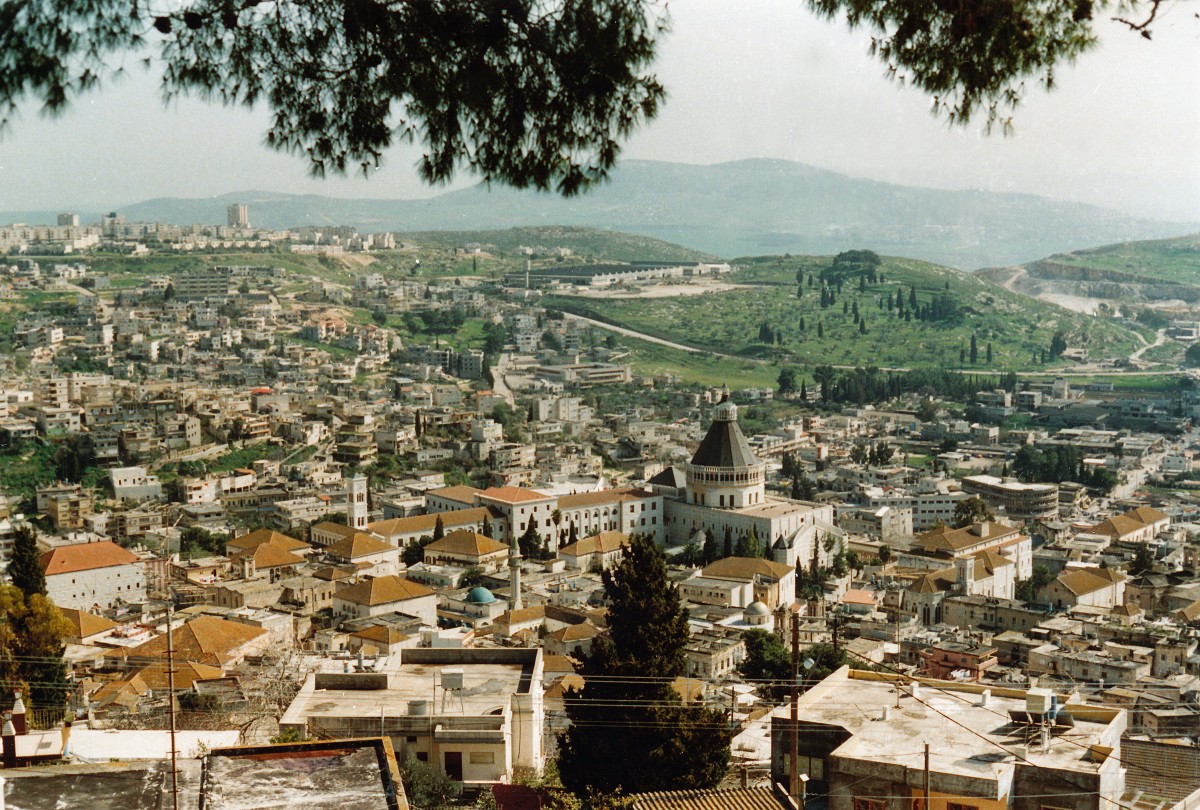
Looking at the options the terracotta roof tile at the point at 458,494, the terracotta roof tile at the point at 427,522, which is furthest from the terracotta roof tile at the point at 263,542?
the terracotta roof tile at the point at 458,494

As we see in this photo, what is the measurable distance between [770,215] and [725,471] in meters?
89.4

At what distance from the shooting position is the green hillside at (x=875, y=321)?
52.2m

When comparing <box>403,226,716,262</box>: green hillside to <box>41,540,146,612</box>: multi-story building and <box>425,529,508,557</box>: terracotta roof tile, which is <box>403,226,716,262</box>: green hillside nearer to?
<box>425,529,508,557</box>: terracotta roof tile

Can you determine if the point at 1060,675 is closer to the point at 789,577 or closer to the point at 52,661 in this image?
the point at 789,577

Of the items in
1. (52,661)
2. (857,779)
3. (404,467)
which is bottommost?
(404,467)

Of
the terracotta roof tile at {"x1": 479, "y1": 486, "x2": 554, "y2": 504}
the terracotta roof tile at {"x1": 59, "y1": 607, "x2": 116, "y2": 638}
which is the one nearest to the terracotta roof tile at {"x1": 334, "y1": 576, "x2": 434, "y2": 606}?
the terracotta roof tile at {"x1": 59, "y1": 607, "x2": 116, "y2": 638}

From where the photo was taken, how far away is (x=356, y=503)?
77.4ft

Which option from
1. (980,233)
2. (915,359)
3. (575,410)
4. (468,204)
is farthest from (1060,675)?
(468,204)

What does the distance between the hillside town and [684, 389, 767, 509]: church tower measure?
7 cm

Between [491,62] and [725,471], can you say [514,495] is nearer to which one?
[725,471]

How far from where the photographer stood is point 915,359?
167 feet

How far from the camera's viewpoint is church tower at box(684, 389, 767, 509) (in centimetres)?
2341

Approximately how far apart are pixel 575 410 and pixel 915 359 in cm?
1842

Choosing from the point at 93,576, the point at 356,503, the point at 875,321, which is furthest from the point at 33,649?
the point at 875,321
